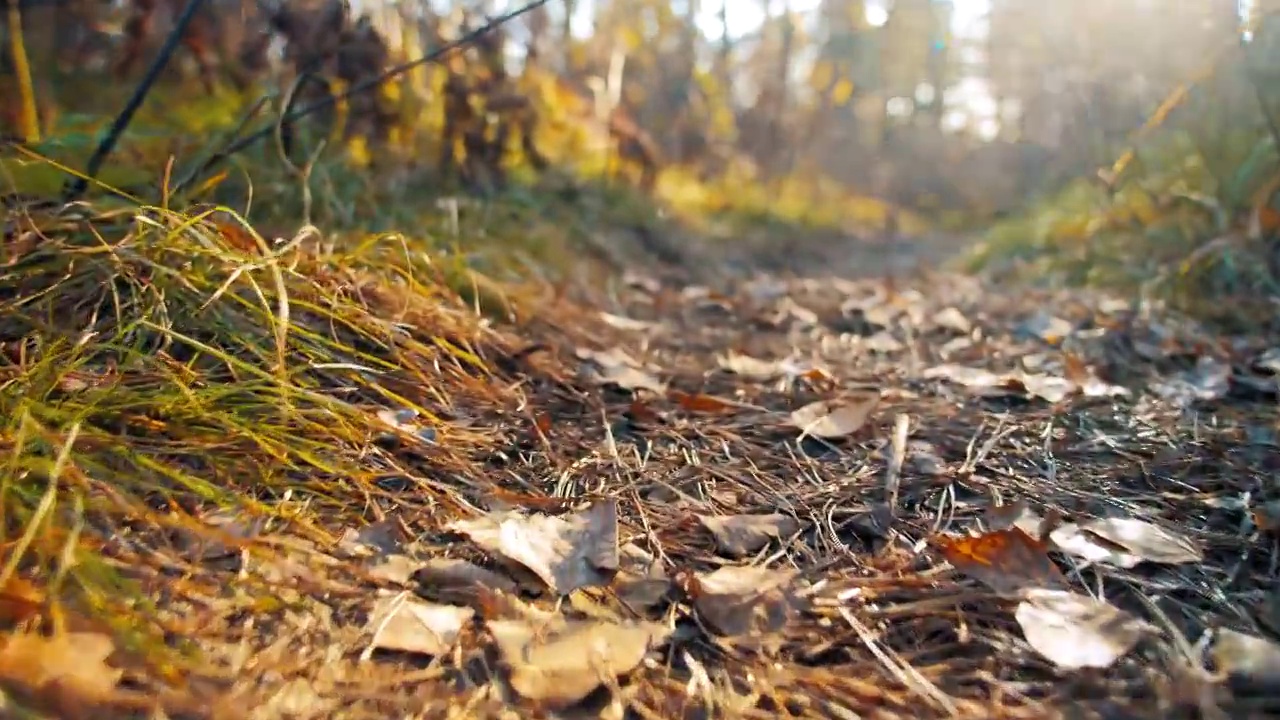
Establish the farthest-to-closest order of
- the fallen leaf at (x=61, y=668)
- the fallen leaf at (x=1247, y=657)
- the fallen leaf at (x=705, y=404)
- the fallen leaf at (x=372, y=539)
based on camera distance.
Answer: the fallen leaf at (x=705, y=404) → the fallen leaf at (x=372, y=539) → the fallen leaf at (x=1247, y=657) → the fallen leaf at (x=61, y=668)

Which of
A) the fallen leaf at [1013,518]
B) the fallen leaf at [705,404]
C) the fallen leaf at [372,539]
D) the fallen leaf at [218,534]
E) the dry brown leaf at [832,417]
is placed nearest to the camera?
the fallen leaf at [218,534]

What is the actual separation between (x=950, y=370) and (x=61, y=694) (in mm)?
1730

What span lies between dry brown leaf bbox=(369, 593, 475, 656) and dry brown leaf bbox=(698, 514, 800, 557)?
0.35 meters

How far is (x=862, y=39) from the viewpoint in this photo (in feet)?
35.4

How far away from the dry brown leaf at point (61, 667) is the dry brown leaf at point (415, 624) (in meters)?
0.23

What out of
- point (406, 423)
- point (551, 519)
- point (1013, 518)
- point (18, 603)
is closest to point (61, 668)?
point (18, 603)

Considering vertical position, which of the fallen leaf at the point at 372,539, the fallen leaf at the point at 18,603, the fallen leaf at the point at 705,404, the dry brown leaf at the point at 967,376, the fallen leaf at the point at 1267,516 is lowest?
the fallen leaf at the point at 1267,516

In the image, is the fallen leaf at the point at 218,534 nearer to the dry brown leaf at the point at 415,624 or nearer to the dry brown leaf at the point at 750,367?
the dry brown leaf at the point at 415,624

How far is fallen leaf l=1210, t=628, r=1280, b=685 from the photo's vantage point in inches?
30.6

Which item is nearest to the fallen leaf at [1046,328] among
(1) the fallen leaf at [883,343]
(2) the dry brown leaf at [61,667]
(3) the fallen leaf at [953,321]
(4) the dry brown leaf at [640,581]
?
(3) the fallen leaf at [953,321]

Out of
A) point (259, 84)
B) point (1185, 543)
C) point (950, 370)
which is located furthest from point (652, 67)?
point (1185, 543)

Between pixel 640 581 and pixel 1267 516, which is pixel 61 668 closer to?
pixel 640 581

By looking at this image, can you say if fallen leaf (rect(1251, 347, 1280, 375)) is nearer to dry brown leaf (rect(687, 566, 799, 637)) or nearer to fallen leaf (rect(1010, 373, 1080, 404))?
fallen leaf (rect(1010, 373, 1080, 404))

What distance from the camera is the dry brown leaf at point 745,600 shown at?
0.91m
